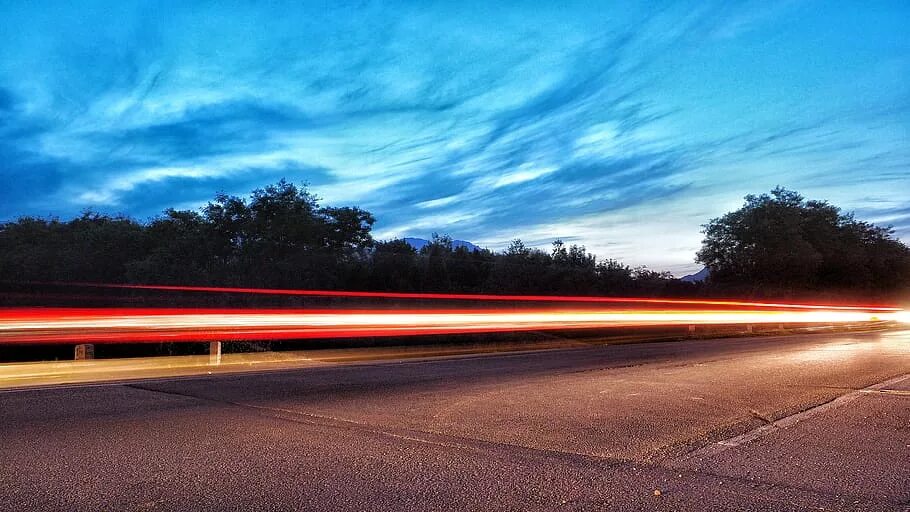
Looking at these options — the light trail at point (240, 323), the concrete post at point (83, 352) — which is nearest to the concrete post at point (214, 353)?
the light trail at point (240, 323)

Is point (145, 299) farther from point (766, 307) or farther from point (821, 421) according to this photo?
point (766, 307)

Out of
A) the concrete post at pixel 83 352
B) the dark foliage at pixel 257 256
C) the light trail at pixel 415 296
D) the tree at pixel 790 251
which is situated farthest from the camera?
the tree at pixel 790 251

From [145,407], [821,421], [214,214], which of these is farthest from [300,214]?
[821,421]

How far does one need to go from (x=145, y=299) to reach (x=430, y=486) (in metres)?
33.3

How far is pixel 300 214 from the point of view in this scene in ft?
139

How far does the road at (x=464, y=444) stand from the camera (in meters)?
4.84

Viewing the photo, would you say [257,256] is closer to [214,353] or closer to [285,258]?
[285,258]

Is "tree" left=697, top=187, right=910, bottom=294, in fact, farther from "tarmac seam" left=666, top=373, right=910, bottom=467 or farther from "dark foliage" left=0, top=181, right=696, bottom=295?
"tarmac seam" left=666, top=373, right=910, bottom=467

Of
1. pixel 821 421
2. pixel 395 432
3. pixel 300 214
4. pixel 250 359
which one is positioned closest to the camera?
pixel 395 432

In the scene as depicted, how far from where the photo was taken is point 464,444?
6.42m

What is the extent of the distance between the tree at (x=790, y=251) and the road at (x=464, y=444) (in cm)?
5472

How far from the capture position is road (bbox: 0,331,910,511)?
484 cm

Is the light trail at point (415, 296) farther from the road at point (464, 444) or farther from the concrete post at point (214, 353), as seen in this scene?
the road at point (464, 444)

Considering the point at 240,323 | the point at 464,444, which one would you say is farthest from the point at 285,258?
the point at 464,444
